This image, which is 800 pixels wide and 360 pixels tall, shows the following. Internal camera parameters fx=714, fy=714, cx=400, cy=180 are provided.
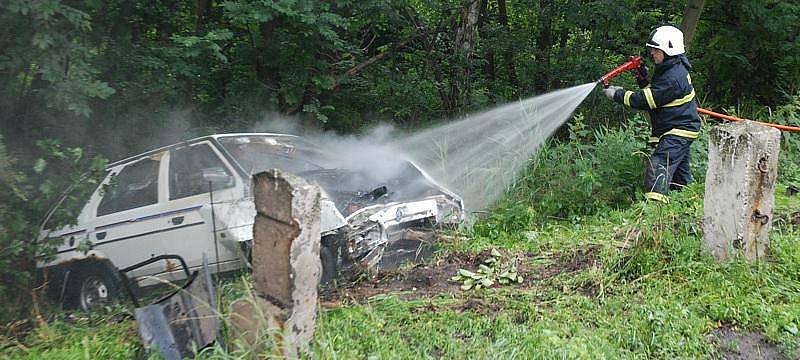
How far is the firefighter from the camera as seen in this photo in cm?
666

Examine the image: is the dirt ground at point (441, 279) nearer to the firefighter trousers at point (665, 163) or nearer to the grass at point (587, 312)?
the grass at point (587, 312)

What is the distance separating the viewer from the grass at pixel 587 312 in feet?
13.0

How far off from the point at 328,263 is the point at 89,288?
2.25 m

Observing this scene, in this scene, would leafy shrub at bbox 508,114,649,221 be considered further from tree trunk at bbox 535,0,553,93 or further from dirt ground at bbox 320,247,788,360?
tree trunk at bbox 535,0,553,93

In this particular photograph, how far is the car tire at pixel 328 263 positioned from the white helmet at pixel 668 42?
12.3ft

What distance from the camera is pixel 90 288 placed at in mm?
6000

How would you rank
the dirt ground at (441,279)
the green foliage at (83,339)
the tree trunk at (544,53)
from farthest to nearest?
the tree trunk at (544,53) < the dirt ground at (441,279) < the green foliage at (83,339)

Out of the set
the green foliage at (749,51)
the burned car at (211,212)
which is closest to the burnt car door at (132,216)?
the burned car at (211,212)

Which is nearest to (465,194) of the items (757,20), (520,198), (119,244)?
(520,198)

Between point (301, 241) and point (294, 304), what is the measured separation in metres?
0.32

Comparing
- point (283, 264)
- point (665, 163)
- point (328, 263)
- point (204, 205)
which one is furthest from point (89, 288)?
point (665, 163)

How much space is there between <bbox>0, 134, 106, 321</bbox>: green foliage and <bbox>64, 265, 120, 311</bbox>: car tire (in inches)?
15.9

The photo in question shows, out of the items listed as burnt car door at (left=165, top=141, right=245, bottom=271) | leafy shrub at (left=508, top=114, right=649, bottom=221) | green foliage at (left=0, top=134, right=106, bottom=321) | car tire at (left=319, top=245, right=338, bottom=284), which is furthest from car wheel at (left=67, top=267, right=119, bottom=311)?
leafy shrub at (left=508, top=114, right=649, bottom=221)

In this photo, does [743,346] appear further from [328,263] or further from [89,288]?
[89,288]
